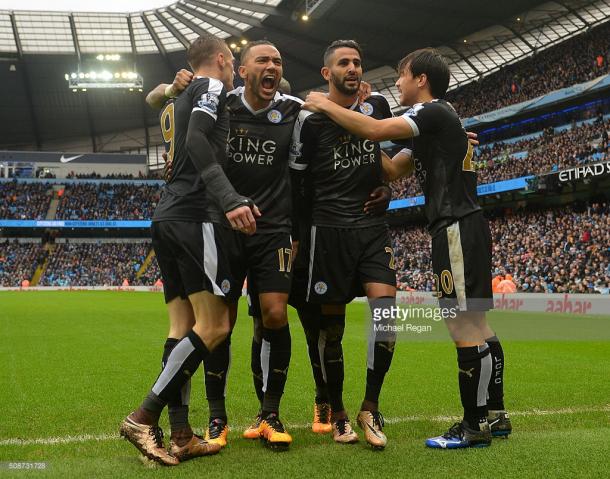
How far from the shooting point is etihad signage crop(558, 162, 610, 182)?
2619 cm

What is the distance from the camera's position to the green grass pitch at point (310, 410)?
327cm

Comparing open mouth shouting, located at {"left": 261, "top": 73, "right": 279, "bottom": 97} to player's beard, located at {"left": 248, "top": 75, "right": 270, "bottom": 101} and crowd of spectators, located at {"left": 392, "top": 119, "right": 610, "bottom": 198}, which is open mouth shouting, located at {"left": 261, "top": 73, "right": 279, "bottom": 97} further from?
crowd of spectators, located at {"left": 392, "top": 119, "right": 610, "bottom": 198}

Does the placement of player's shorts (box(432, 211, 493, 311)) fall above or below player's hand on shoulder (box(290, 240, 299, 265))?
below

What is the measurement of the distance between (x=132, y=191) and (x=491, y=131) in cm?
3166

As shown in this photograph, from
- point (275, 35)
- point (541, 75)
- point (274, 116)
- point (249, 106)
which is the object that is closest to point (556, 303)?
point (274, 116)

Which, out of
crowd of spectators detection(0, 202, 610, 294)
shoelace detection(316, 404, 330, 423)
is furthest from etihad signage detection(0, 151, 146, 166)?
shoelace detection(316, 404, 330, 423)

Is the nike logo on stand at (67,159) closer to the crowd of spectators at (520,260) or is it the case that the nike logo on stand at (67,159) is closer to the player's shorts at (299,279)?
the crowd of spectators at (520,260)

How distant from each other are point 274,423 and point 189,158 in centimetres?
176

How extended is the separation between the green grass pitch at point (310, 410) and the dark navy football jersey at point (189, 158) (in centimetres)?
148

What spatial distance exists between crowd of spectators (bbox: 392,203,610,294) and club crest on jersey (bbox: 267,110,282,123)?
1881cm

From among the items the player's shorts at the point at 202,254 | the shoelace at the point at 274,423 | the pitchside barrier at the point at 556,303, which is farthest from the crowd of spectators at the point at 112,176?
the shoelace at the point at 274,423

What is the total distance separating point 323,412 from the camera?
14.7ft

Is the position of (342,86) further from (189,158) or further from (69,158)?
(69,158)

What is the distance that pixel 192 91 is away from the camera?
386 centimetres
